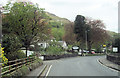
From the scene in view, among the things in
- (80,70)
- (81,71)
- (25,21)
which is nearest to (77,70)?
(80,70)

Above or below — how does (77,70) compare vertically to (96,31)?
below

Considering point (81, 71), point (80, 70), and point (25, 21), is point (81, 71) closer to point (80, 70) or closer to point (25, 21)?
point (80, 70)

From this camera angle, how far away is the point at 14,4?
2672 cm

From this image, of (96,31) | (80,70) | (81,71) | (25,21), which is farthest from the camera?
(96,31)

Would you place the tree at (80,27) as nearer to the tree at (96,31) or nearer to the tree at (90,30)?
the tree at (90,30)

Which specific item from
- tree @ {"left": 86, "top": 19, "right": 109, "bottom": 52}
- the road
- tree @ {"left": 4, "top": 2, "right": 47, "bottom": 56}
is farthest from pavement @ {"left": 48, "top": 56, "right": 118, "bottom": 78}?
tree @ {"left": 86, "top": 19, "right": 109, "bottom": 52}

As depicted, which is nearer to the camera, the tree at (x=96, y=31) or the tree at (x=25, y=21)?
the tree at (x=25, y=21)

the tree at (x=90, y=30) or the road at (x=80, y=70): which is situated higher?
the tree at (x=90, y=30)

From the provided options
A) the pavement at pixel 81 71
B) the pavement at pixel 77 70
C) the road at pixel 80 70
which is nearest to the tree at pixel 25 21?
Answer: the pavement at pixel 77 70

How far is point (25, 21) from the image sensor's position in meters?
25.7

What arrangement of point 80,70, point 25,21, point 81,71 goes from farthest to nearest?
point 25,21 → point 80,70 → point 81,71

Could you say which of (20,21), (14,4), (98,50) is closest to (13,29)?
(20,21)

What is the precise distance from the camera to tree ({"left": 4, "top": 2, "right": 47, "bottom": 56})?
2605 centimetres

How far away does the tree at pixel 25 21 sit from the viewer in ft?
85.5
